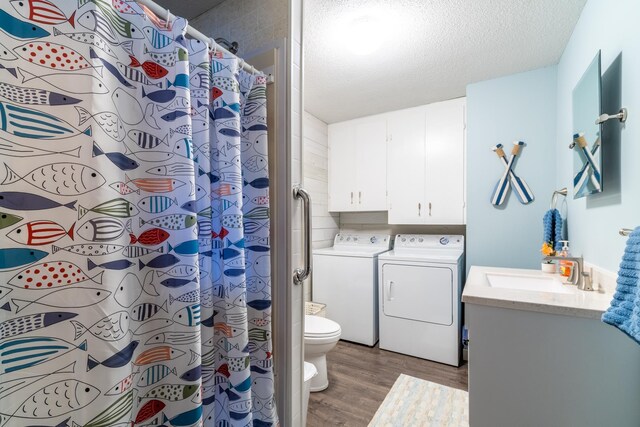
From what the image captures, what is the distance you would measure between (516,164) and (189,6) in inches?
102

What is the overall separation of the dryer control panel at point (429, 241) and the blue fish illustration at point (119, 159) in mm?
2805

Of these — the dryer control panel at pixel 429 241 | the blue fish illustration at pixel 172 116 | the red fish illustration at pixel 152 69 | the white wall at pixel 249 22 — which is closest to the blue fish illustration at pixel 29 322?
the blue fish illustration at pixel 172 116

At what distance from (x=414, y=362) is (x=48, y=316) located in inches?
105

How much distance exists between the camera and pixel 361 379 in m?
2.23

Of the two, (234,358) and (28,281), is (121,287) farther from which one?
(234,358)

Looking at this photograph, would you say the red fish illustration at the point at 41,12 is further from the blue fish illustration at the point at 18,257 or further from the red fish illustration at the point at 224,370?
the red fish illustration at the point at 224,370

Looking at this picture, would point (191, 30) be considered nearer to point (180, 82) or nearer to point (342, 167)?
point (180, 82)

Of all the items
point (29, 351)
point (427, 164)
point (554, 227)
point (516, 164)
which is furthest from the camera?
point (427, 164)

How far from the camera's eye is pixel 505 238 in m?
2.36

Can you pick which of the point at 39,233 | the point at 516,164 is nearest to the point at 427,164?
the point at 516,164

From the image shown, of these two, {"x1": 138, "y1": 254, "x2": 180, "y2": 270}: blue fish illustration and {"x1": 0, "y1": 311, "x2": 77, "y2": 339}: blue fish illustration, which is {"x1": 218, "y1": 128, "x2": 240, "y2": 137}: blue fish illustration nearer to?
{"x1": 138, "y1": 254, "x2": 180, "y2": 270}: blue fish illustration

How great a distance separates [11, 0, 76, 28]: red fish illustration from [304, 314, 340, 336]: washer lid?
184cm

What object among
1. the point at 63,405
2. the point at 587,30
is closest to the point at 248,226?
the point at 63,405

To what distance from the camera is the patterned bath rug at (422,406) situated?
1746 mm
